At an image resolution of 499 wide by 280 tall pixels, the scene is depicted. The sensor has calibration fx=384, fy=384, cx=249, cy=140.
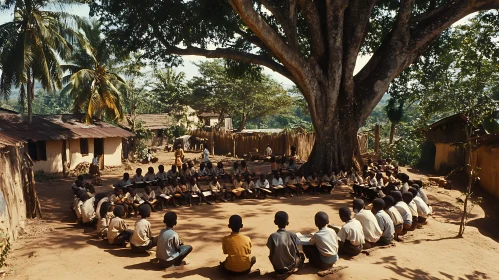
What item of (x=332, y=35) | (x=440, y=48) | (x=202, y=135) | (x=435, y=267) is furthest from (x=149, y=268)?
(x=202, y=135)

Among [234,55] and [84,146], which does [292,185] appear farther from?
Result: [84,146]

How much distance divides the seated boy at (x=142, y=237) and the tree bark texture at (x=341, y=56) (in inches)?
335

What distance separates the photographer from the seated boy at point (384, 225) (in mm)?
7648

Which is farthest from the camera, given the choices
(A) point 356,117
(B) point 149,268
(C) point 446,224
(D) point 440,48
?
(D) point 440,48

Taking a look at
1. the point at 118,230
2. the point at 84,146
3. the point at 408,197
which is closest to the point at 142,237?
the point at 118,230

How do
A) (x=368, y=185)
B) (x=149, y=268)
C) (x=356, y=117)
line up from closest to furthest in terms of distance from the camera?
1. (x=149, y=268)
2. (x=368, y=185)
3. (x=356, y=117)

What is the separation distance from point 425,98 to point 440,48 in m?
9.08

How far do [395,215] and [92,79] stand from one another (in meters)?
18.4

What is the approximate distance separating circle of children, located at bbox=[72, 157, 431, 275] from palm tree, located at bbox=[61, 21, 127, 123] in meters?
8.90

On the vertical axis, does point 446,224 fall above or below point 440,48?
below

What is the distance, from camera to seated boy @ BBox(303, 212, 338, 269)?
6359 mm

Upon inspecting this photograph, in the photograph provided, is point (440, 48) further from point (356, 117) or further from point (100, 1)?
point (100, 1)

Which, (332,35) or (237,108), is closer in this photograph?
(332,35)

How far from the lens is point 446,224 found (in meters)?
10.0
